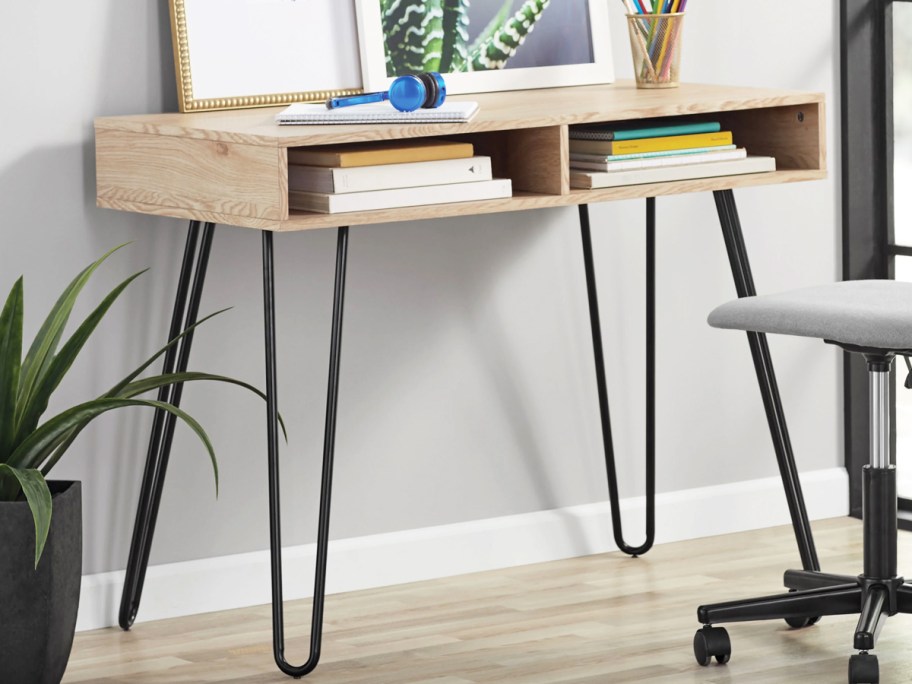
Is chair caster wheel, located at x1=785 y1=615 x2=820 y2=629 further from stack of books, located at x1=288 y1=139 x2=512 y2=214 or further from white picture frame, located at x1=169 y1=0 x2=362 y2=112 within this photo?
white picture frame, located at x1=169 y1=0 x2=362 y2=112

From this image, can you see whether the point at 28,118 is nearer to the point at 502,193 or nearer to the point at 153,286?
the point at 153,286

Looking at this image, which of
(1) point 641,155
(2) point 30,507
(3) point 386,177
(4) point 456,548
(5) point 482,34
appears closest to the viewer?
(2) point 30,507

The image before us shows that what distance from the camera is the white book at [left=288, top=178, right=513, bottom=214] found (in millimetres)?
2576

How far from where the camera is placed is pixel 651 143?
2.88 metres

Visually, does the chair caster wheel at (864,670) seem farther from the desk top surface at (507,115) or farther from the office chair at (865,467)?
the desk top surface at (507,115)

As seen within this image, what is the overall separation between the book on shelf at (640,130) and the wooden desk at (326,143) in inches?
1.8

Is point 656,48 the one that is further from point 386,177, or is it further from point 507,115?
point 386,177

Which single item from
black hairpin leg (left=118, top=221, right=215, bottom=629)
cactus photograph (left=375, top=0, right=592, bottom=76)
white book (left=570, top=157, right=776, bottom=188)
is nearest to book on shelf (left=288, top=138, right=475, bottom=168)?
white book (left=570, top=157, right=776, bottom=188)

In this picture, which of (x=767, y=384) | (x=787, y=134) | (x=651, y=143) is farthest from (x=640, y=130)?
(x=767, y=384)

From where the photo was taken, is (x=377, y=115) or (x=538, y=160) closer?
(x=377, y=115)

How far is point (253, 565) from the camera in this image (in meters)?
3.21

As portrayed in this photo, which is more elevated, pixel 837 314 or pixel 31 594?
pixel 837 314

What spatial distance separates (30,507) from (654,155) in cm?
118

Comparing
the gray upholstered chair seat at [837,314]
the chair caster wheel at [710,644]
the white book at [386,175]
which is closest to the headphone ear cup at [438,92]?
the white book at [386,175]
